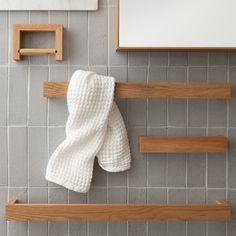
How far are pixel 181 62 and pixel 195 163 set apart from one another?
309mm

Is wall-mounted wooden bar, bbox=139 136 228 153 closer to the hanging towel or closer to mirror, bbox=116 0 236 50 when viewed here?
the hanging towel

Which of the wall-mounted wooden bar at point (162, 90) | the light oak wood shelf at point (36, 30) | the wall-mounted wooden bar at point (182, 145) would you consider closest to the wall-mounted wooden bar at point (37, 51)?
the light oak wood shelf at point (36, 30)

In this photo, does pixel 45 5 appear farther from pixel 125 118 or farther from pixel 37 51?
pixel 125 118

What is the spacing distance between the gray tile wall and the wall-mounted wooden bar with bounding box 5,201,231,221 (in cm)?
10

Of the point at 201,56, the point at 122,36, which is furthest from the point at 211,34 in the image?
the point at 122,36

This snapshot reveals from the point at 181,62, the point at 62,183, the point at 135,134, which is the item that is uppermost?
the point at 181,62

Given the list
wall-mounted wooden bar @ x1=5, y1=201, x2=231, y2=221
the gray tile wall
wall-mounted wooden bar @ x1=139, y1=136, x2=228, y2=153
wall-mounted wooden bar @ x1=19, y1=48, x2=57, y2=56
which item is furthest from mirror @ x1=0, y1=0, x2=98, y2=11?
wall-mounted wooden bar @ x1=5, y1=201, x2=231, y2=221

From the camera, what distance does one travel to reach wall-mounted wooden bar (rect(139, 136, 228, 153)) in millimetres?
1074

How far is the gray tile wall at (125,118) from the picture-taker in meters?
1.12

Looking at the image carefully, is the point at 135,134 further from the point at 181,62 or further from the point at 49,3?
the point at 49,3

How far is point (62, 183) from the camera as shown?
41.7 inches

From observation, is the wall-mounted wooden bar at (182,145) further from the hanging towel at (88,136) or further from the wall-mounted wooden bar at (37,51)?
the wall-mounted wooden bar at (37,51)

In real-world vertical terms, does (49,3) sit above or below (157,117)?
above

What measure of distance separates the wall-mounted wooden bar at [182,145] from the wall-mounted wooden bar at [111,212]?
0.16m
